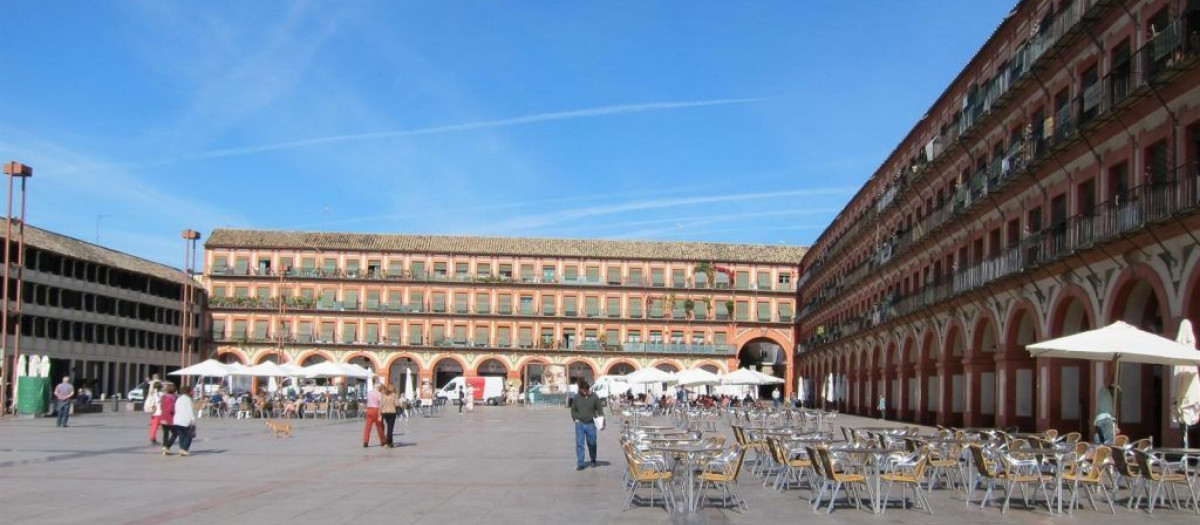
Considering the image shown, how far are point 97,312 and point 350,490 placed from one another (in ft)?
201

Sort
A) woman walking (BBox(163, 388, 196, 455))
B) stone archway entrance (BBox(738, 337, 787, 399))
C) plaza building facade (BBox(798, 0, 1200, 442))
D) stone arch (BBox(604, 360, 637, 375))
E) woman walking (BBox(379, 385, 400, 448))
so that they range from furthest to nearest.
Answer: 1. stone archway entrance (BBox(738, 337, 787, 399))
2. stone arch (BBox(604, 360, 637, 375))
3. woman walking (BBox(379, 385, 400, 448))
4. woman walking (BBox(163, 388, 196, 455))
5. plaza building facade (BBox(798, 0, 1200, 442))

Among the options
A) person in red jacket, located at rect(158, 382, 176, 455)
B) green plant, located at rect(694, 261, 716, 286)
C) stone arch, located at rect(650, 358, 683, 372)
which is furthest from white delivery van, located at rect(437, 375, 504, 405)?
person in red jacket, located at rect(158, 382, 176, 455)

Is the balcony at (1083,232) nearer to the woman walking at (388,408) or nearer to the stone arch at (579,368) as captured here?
the woman walking at (388,408)

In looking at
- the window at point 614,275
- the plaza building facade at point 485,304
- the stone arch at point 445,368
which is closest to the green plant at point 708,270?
the plaza building facade at point 485,304

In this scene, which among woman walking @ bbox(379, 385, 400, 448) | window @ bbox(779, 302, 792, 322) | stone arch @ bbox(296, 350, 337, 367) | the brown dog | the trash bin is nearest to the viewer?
woman walking @ bbox(379, 385, 400, 448)

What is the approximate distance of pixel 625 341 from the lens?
8900cm

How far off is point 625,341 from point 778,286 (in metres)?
12.5

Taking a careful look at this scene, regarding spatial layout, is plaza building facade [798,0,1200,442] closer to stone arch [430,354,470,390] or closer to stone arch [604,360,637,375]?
stone arch [604,360,637,375]

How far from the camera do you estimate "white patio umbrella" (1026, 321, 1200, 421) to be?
1628 centimetres

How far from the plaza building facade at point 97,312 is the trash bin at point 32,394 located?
19788 mm

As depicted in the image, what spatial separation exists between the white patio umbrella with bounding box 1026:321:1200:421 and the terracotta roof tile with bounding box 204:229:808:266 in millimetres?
72745

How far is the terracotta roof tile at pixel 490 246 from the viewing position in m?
88.9

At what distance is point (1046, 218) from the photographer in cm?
2922

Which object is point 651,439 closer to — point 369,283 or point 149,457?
point 149,457
